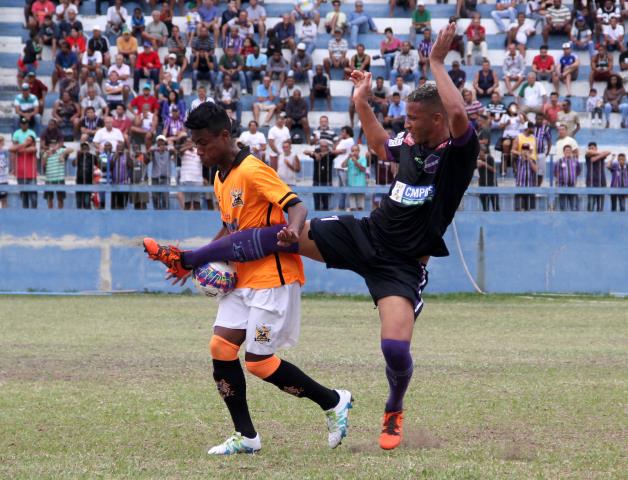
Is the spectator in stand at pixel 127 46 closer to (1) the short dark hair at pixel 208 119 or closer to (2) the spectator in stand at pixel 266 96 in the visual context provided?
(2) the spectator in stand at pixel 266 96

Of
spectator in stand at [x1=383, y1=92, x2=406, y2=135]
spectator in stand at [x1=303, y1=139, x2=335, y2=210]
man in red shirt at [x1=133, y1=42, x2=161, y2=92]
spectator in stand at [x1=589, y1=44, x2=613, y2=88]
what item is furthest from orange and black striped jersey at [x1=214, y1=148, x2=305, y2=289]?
spectator in stand at [x1=589, y1=44, x2=613, y2=88]

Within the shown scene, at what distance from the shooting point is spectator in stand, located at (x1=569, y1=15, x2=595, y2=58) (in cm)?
2822

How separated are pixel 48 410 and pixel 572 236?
1539 centimetres

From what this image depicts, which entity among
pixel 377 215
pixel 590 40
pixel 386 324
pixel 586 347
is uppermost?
pixel 590 40

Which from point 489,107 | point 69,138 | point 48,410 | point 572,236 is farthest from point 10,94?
point 48,410

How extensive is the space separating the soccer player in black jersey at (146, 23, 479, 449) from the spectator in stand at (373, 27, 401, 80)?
2093 centimetres

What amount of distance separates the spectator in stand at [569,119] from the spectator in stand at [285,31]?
6949 millimetres

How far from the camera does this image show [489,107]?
24.8m

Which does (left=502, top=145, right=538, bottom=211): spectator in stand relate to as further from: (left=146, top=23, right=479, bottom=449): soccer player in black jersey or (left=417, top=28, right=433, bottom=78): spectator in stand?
(left=146, top=23, right=479, bottom=449): soccer player in black jersey

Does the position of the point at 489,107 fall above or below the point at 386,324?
above

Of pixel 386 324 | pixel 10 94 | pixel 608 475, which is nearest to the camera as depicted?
pixel 608 475

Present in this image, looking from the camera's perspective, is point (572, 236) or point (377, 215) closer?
point (377, 215)

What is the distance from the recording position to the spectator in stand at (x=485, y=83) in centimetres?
2602

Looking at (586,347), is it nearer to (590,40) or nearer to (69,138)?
(69,138)
